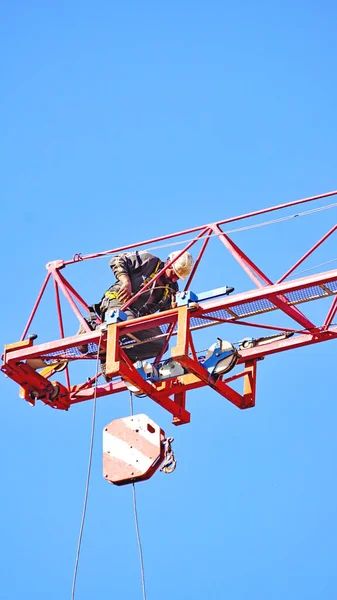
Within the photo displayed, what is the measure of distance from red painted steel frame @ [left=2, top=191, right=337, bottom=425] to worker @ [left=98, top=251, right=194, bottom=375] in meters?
0.27

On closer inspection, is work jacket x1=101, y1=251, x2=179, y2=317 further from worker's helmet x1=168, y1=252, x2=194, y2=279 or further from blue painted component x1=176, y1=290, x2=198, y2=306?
blue painted component x1=176, y1=290, x2=198, y2=306

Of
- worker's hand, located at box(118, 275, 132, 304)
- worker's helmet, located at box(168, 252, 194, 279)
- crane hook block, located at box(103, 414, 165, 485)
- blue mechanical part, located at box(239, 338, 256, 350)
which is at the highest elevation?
worker's helmet, located at box(168, 252, 194, 279)

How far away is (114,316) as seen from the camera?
29109 mm

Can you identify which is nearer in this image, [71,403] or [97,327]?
[97,327]

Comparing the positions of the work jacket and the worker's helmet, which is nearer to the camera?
the worker's helmet

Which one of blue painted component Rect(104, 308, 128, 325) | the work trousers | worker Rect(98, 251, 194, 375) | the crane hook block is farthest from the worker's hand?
the crane hook block

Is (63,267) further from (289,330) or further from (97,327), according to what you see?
(289,330)

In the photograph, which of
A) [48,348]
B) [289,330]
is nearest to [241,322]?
[289,330]

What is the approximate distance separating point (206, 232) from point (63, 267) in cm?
273

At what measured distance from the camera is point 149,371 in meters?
29.8

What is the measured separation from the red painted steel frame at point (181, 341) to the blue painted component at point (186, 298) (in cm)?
11

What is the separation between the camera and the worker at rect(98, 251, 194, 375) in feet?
99.5

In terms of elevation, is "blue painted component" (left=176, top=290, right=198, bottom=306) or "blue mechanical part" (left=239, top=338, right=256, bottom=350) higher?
"blue mechanical part" (left=239, top=338, right=256, bottom=350)

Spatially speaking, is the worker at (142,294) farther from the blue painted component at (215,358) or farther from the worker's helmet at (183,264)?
the blue painted component at (215,358)
